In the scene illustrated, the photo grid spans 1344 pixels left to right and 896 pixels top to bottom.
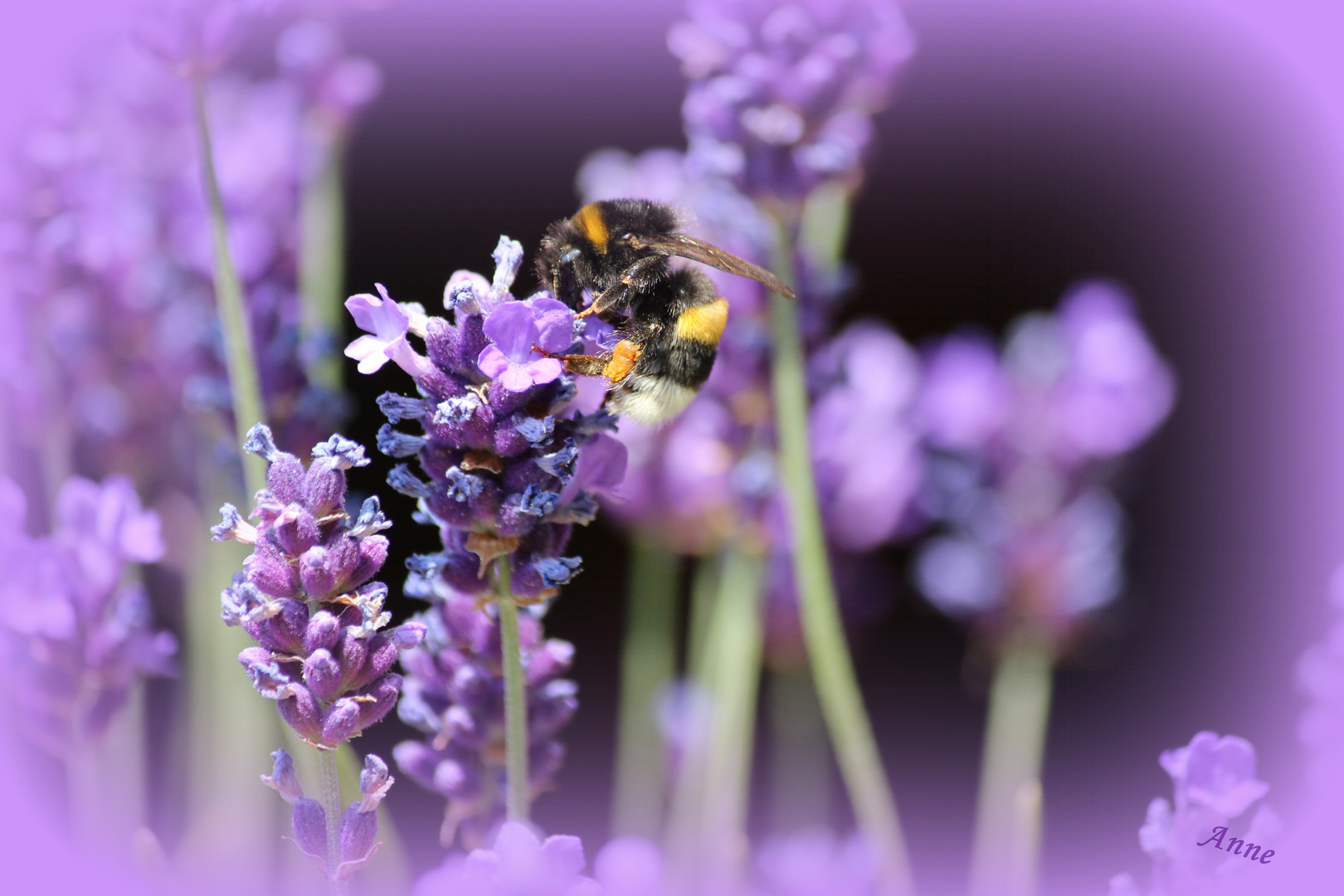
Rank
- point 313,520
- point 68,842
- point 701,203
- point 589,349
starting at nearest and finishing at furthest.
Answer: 1. point 313,520
2. point 589,349
3. point 68,842
4. point 701,203

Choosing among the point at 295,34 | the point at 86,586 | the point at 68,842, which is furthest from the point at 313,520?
the point at 295,34

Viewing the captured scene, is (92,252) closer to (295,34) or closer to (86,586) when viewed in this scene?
(295,34)

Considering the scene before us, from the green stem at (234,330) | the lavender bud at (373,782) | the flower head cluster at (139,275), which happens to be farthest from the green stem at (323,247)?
the lavender bud at (373,782)

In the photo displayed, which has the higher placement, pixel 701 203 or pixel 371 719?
pixel 701 203

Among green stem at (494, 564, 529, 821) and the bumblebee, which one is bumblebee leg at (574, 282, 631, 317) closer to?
the bumblebee

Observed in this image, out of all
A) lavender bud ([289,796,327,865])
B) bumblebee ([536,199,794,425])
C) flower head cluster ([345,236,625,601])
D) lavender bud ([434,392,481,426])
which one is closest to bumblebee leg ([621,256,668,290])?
bumblebee ([536,199,794,425])

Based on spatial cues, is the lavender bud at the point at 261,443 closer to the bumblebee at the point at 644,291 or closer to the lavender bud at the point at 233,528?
the lavender bud at the point at 233,528
